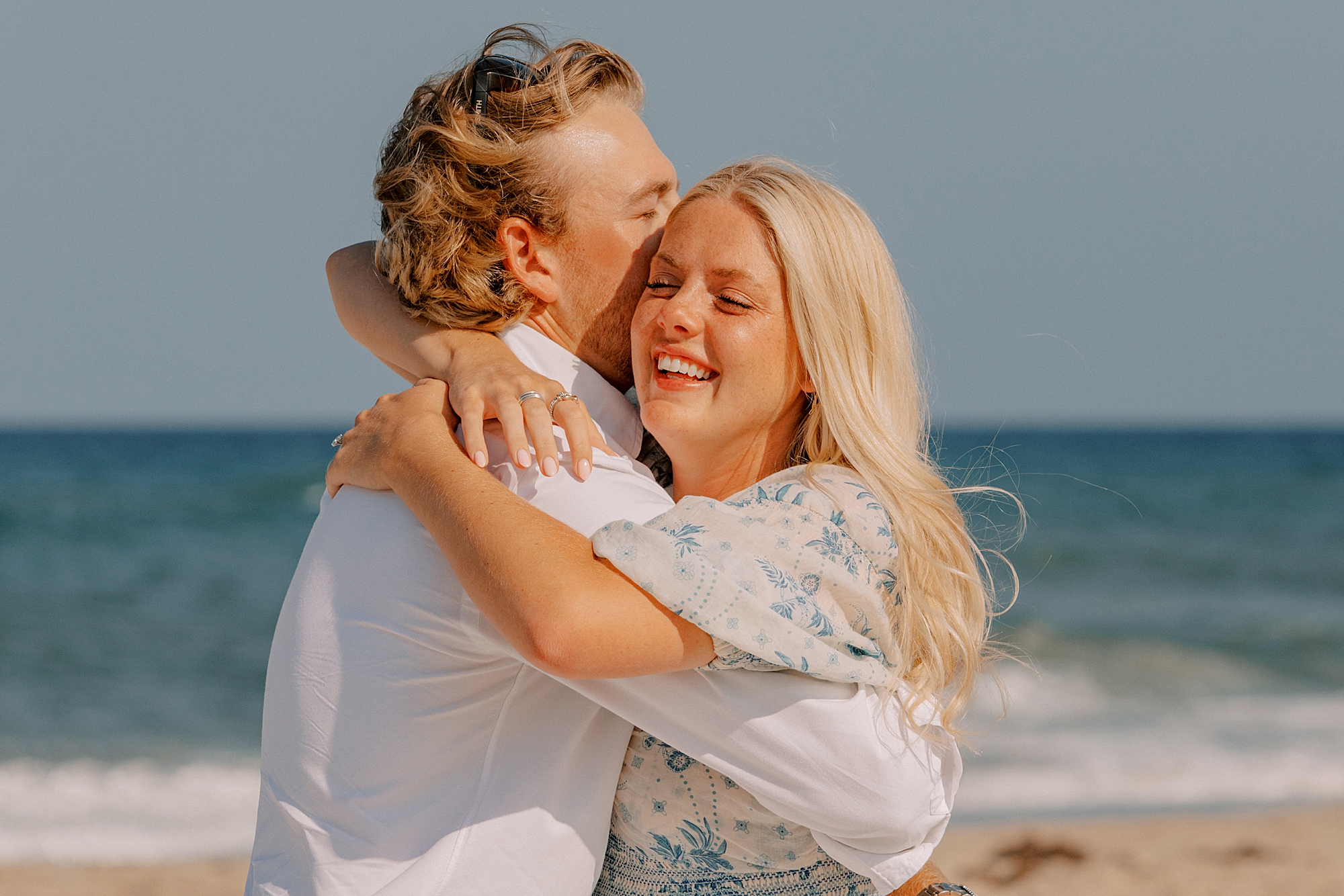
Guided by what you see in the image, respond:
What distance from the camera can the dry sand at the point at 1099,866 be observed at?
6.41m

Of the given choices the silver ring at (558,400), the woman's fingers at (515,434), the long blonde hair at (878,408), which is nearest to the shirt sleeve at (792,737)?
the long blonde hair at (878,408)

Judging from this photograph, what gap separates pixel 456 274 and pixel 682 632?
1.02 metres

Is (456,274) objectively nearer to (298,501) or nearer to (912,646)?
(912,646)

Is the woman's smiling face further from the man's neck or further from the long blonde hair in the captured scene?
the man's neck

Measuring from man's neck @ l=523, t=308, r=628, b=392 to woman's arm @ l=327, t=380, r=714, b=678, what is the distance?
2.13 ft

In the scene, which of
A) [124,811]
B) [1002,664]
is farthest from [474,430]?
[1002,664]

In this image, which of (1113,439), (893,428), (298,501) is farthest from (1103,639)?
(1113,439)

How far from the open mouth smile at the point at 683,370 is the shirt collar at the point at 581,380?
18cm

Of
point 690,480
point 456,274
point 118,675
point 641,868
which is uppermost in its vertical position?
point 456,274

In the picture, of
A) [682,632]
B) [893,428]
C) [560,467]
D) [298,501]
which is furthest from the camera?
[298,501]

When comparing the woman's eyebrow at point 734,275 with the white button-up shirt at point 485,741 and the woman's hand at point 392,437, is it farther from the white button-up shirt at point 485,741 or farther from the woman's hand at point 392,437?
the woman's hand at point 392,437

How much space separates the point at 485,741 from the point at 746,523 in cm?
59

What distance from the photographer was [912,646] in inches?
77.0

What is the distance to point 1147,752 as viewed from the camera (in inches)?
362
